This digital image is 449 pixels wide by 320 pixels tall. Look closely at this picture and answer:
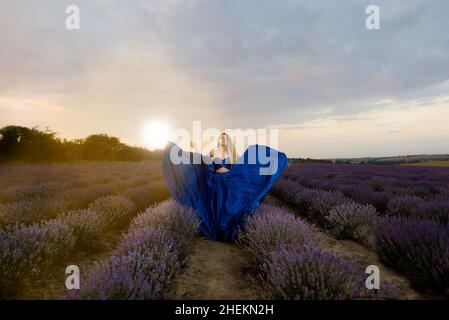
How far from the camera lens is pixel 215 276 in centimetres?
252

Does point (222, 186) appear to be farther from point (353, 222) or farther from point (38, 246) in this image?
point (38, 246)

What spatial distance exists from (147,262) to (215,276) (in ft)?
2.55

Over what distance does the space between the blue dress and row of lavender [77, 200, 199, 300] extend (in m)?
0.34

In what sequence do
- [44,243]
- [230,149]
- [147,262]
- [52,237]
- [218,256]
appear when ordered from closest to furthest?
[147,262], [44,243], [52,237], [218,256], [230,149]

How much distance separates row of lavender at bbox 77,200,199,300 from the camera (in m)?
1.62

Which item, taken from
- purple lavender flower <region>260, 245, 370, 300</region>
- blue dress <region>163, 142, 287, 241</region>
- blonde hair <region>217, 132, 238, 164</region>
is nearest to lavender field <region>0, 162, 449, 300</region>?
purple lavender flower <region>260, 245, 370, 300</region>

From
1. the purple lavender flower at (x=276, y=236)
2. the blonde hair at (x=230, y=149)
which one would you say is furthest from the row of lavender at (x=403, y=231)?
the blonde hair at (x=230, y=149)

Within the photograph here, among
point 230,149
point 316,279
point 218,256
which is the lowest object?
point 218,256

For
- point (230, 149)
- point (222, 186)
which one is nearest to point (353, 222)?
point (222, 186)

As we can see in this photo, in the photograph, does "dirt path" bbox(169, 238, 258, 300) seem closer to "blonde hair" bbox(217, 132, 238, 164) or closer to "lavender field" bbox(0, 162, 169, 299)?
"lavender field" bbox(0, 162, 169, 299)

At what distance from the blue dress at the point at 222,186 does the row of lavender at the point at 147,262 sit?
343 mm

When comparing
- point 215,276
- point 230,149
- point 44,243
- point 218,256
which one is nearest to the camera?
point 44,243

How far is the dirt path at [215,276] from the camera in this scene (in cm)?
213

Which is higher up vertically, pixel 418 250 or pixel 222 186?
pixel 222 186
